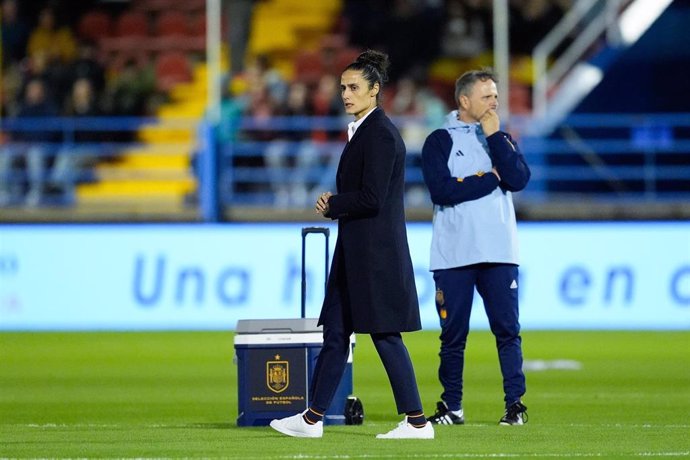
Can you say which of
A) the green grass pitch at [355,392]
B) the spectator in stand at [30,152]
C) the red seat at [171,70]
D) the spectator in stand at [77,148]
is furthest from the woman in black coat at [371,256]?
the red seat at [171,70]

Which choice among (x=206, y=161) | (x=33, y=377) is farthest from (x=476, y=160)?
(x=206, y=161)

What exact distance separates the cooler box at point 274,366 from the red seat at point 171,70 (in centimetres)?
1810

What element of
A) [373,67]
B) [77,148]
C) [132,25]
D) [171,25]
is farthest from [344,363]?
[132,25]

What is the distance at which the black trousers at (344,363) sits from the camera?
9.20 m

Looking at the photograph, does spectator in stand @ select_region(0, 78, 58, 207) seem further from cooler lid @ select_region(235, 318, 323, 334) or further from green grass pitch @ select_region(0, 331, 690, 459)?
cooler lid @ select_region(235, 318, 323, 334)

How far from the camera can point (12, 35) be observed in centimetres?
2702

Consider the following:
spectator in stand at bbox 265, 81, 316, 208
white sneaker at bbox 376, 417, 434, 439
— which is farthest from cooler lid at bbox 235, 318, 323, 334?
spectator in stand at bbox 265, 81, 316, 208

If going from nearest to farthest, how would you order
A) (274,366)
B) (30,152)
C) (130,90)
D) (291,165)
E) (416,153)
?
(274,366) → (416,153) → (30,152) → (291,165) → (130,90)

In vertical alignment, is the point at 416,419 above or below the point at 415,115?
below

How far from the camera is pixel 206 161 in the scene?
2186cm

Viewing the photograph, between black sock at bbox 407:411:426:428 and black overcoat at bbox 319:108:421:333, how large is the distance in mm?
454

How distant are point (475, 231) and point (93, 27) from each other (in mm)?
19518

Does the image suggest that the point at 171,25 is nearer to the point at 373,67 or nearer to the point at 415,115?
the point at 415,115

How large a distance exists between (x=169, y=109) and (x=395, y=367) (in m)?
19.4
